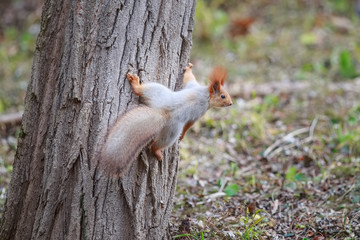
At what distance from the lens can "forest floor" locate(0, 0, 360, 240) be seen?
3.23 metres

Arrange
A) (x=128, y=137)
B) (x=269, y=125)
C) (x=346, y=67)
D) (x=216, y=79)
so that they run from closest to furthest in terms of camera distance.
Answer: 1. (x=128, y=137)
2. (x=216, y=79)
3. (x=269, y=125)
4. (x=346, y=67)

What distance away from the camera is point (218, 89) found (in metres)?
2.66

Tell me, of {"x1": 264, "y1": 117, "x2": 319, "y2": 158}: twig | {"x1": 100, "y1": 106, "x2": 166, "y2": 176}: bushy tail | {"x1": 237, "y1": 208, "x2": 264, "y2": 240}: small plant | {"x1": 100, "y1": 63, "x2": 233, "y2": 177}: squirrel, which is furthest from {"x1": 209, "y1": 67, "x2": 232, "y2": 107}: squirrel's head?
{"x1": 264, "y1": 117, "x2": 319, "y2": 158}: twig

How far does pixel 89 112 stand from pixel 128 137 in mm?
277

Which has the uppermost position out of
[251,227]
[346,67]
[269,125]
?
[346,67]

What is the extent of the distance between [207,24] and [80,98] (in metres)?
5.33

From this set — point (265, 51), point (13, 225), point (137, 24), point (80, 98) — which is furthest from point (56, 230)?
point (265, 51)

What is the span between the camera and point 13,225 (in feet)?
8.86

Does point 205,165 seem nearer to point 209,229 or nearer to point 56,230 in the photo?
point 209,229

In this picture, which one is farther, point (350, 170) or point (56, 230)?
point (350, 170)

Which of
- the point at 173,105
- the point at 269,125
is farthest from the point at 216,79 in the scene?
the point at 269,125

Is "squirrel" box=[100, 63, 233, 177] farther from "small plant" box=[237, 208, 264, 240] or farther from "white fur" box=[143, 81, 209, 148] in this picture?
"small plant" box=[237, 208, 264, 240]

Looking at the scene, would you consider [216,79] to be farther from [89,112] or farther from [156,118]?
[89,112]

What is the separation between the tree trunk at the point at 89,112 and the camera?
2.38 m
